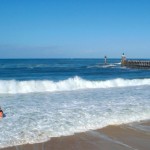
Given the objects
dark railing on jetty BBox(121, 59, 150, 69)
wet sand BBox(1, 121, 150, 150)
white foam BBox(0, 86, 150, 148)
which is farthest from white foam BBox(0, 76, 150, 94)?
dark railing on jetty BBox(121, 59, 150, 69)

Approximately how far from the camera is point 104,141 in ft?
25.2

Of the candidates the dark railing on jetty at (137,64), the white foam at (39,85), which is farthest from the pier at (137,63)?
the white foam at (39,85)

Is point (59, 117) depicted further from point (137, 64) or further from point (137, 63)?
point (137, 63)

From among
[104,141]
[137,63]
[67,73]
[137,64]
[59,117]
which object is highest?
[137,63]

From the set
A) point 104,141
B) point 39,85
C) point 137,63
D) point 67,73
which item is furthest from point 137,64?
point 104,141

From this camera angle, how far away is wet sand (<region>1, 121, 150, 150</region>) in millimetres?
7117

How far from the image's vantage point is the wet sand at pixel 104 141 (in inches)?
280

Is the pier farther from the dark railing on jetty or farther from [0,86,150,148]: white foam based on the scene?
[0,86,150,148]: white foam

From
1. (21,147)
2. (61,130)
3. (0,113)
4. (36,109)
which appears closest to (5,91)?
(36,109)

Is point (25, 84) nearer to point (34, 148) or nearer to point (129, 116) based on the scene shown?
point (129, 116)

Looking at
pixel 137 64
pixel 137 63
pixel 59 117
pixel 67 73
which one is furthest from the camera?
pixel 137 63

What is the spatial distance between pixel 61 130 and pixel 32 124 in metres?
1.03

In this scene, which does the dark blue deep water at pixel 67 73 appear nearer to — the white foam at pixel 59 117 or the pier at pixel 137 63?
the pier at pixel 137 63

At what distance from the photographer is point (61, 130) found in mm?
8555
